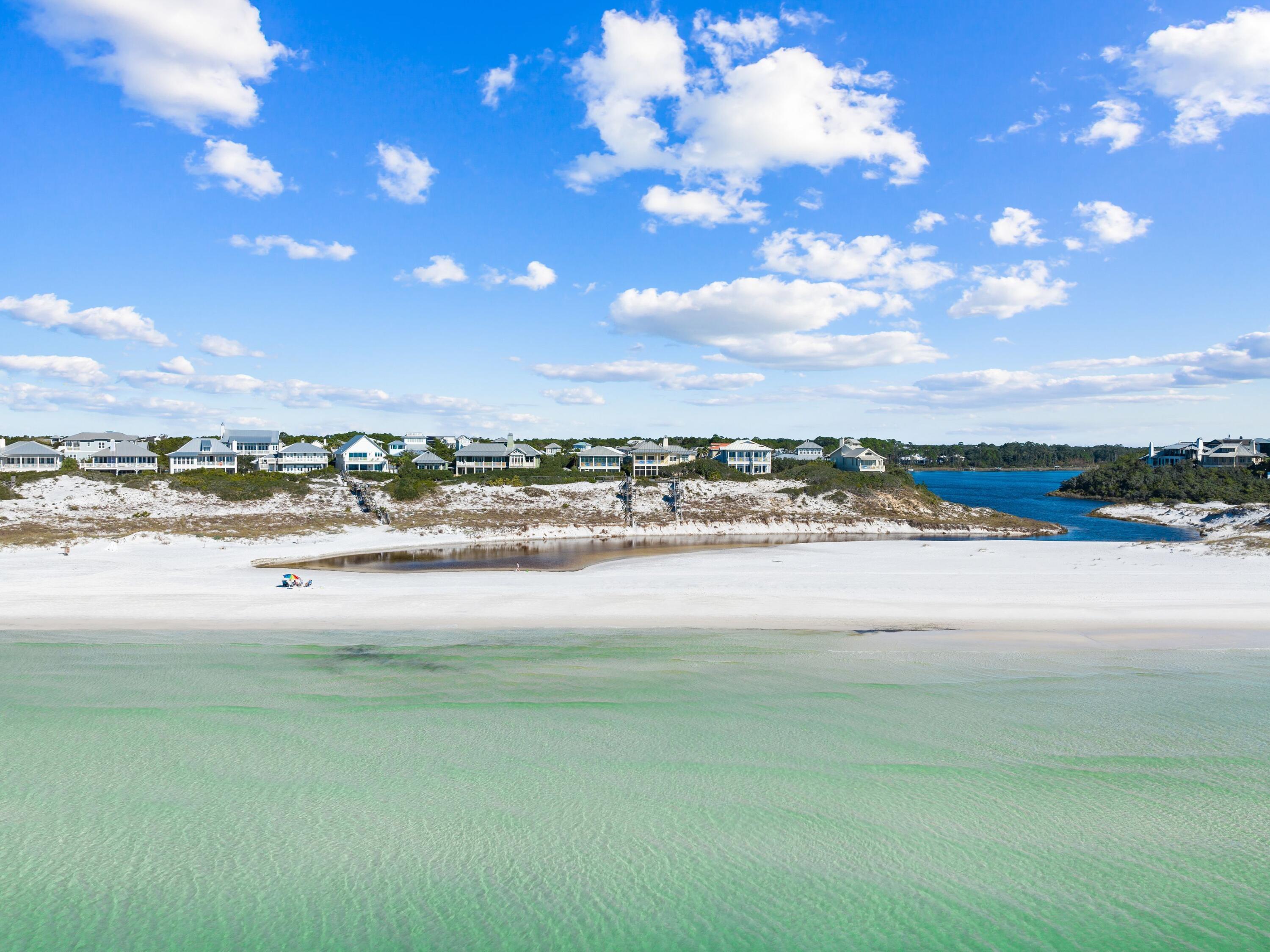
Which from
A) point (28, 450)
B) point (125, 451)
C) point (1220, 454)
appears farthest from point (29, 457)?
point (1220, 454)

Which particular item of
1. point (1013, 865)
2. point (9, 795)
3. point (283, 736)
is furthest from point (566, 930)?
point (9, 795)

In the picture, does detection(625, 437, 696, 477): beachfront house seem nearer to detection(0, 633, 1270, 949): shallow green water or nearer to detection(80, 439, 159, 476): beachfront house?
detection(80, 439, 159, 476): beachfront house

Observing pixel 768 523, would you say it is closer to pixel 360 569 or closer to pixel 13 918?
pixel 360 569

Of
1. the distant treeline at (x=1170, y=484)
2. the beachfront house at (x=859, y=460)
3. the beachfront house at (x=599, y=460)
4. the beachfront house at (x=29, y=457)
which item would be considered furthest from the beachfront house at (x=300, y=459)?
the distant treeline at (x=1170, y=484)

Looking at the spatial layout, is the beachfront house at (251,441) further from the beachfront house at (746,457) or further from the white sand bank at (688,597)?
the beachfront house at (746,457)

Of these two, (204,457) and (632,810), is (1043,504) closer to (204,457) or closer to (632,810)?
(632,810)
